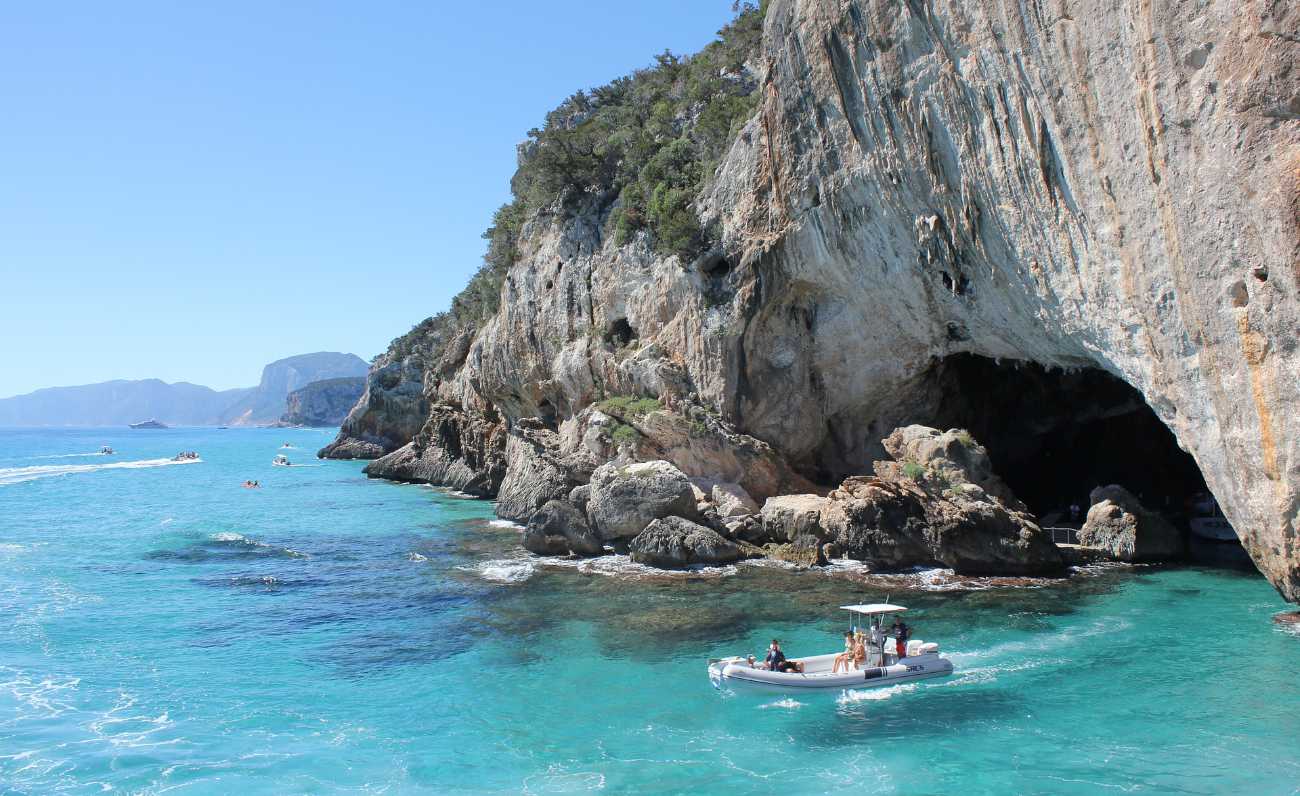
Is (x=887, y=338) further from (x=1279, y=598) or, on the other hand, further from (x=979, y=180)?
(x=1279, y=598)

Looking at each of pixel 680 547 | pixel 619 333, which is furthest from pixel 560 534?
pixel 619 333

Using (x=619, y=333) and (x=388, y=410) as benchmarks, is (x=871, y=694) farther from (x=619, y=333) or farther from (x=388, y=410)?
(x=388, y=410)

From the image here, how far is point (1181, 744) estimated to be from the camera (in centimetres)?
1365

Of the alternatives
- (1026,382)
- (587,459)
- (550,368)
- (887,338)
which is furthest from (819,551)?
(550,368)

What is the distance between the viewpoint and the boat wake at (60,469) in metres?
67.0

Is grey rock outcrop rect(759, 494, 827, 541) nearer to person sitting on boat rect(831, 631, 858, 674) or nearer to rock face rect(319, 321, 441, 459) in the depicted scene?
person sitting on boat rect(831, 631, 858, 674)

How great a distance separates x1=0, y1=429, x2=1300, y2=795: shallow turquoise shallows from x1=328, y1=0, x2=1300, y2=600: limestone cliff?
3970 millimetres

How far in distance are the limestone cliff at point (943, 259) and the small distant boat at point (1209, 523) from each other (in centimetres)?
691

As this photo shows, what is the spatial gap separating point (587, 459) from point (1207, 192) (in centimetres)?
2228

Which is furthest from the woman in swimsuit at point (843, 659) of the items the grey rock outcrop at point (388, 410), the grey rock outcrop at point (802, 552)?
the grey rock outcrop at point (388, 410)

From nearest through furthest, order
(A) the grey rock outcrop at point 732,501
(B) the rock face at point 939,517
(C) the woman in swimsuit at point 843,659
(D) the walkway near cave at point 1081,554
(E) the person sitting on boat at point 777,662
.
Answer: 1. (E) the person sitting on boat at point 777,662
2. (C) the woman in swimsuit at point 843,659
3. (B) the rock face at point 939,517
4. (D) the walkway near cave at point 1081,554
5. (A) the grey rock outcrop at point 732,501

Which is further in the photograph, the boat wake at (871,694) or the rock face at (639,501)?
the rock face at (639,501)

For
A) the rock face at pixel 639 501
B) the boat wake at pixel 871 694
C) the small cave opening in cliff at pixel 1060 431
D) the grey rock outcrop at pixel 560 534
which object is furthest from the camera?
the small cave opening in cliff at pixel 1060 431

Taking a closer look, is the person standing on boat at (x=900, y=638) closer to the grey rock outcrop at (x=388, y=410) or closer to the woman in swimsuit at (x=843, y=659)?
the woman in swimsuit at (x=843, y=659)
